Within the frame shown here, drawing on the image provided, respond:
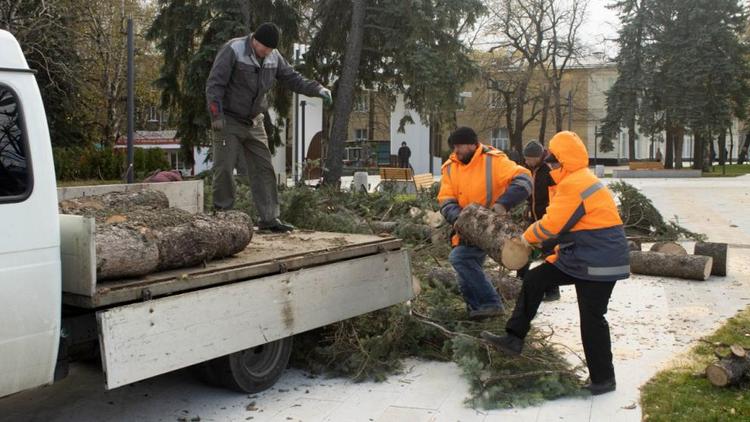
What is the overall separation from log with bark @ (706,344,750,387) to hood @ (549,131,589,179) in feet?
5.18

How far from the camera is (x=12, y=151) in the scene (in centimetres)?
376

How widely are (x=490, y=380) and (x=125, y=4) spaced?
111 ft

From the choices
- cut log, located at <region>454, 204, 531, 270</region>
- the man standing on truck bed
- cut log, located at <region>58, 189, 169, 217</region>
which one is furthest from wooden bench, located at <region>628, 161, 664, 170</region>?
cut log, located at <region>58, 189, 169, 217</region>

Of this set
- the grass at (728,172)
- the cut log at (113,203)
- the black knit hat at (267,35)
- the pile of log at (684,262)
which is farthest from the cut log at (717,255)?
the grass at (728,172)

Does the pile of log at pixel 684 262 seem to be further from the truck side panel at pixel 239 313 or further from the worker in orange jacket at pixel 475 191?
the truck side panel at pixel 239 313

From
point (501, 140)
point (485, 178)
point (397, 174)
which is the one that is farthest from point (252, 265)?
point (501, 140)

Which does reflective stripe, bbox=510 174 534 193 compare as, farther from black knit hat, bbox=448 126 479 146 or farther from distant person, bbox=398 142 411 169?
distant person, bbox=398 142 411 169

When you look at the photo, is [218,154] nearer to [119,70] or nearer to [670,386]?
[670,386]

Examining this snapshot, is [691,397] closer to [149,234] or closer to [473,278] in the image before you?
Answer: [473,278]

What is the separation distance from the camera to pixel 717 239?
13008mm

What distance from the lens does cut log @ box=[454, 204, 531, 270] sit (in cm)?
545

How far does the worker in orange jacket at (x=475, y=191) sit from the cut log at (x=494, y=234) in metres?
0.15

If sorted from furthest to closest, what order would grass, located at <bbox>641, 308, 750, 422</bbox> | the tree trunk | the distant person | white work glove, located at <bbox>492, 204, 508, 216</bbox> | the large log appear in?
the distant person, the tree trunk, white work glove, located at <bbox>492, 204, 508, 216</bbox>, grass, located at <bbox>641, 308, 750, 422</bbox>, the large log

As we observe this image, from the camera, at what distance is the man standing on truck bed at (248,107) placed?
21.0 feet
